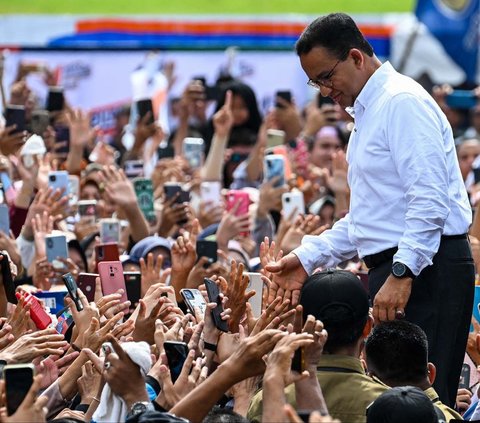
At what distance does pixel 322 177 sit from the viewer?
11336 mm

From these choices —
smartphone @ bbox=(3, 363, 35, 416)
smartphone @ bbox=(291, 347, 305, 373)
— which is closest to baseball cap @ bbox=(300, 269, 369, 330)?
smartphone @ bbox=(291, 347, 305, 373)

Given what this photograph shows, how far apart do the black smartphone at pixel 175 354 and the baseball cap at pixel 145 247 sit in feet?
10.7

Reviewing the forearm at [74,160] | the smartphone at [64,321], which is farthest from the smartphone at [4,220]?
the forearm at [74,160]

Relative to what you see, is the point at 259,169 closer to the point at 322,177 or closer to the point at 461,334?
the point at 322,177

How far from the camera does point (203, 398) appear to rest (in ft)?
15.4

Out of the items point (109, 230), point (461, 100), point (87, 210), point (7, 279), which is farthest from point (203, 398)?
point (461, 100)

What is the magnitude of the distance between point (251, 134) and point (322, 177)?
6.34 feet

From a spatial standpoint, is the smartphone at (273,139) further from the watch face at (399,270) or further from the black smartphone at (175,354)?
the black smartphone at (175,354)

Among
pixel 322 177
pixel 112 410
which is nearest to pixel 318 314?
pixel 112 410

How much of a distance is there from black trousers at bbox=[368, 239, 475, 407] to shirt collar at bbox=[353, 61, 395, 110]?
0.63 m

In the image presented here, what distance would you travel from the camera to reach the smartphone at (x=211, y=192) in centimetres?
1001

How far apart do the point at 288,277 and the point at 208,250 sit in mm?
1996

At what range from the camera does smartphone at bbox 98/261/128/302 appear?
667cm

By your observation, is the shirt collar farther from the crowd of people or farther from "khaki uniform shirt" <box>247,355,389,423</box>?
"khaki uniform shirt" <box>247,355,389,423</box>
